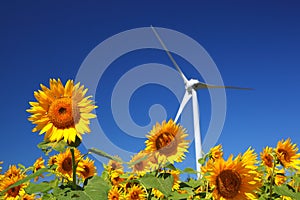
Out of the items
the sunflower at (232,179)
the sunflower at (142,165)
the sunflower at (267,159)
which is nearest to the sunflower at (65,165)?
the sunflower at (142,165)

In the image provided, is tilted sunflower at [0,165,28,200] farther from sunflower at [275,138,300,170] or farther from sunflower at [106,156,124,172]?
sunflower at [275,138,300,170]

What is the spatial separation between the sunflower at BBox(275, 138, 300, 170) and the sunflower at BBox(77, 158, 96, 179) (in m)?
2.41

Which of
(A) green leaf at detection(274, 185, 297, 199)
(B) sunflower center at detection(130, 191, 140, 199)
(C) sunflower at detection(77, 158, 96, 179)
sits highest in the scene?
(C) sunflower at detection(77, 158, 96, 179)

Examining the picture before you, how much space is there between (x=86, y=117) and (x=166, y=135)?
4.34ft

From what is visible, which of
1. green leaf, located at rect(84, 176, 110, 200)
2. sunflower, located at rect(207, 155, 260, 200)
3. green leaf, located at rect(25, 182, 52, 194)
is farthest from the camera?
sunflower, located at rect(207, 155, 260, 200)

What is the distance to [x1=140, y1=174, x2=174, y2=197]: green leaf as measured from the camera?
3.29 metres

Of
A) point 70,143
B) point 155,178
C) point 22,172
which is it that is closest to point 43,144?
point 70,143

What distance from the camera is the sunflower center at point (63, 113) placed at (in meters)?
3.36

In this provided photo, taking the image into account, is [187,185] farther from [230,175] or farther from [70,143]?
[70,143]

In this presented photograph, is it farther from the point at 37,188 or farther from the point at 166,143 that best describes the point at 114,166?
the point at 37,188

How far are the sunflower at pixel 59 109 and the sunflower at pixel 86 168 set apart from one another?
5.91ft

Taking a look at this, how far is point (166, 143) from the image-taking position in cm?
441

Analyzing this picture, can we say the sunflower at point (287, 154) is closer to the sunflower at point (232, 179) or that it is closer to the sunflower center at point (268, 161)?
the sunflower center at point (268, 161)

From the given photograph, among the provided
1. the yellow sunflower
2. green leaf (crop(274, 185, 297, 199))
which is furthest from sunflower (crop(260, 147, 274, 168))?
the yellow sunflower
